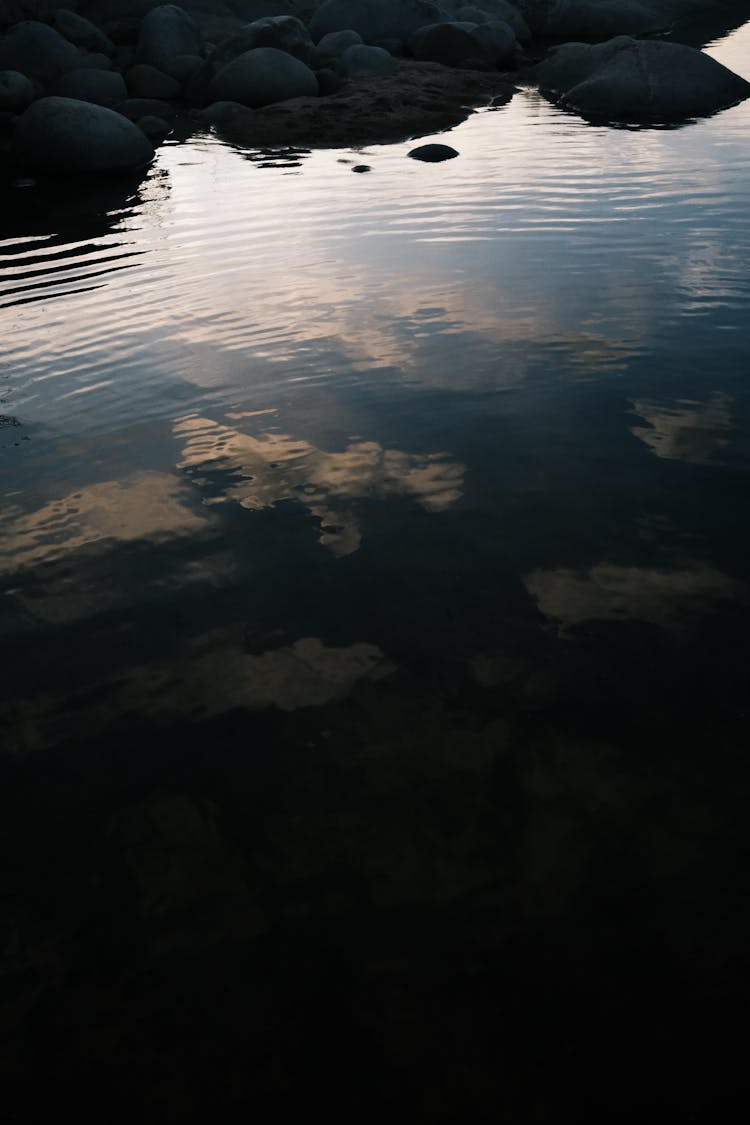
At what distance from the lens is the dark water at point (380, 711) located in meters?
1.92

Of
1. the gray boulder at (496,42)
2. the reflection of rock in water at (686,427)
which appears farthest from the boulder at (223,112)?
the reflection of rock in water at (686,427)

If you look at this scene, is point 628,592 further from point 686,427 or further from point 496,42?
point 496,42

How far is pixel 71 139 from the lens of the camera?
1312 cm

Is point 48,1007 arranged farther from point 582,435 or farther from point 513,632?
point 582,435

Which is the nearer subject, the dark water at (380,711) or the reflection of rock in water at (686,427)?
the dark water at (380,711)

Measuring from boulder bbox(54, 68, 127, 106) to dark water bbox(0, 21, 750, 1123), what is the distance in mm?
14171

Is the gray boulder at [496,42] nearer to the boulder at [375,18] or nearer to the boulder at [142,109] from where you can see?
the boulder at [375,18]

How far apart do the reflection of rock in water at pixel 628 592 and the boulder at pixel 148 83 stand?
2084cm

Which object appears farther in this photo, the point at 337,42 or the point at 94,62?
the point at 337,42

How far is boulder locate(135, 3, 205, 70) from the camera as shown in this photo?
2100cm

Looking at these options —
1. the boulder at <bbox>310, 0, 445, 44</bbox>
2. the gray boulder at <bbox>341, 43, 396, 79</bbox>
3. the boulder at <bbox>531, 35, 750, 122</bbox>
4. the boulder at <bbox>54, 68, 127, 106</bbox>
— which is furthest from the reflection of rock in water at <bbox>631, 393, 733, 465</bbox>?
the boulder at <bbox>310, 0, 445, 44</bbox>

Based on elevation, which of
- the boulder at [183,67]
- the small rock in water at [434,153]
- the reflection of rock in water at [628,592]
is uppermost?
the boulder at [183,67]

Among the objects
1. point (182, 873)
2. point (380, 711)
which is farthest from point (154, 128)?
point (182, 873)

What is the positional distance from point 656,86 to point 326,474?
15247 mm
